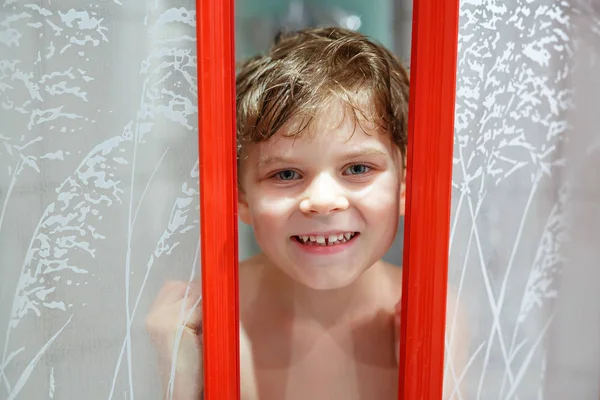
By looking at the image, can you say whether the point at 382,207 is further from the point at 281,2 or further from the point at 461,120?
the point at 281,2

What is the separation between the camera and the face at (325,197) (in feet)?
2.44

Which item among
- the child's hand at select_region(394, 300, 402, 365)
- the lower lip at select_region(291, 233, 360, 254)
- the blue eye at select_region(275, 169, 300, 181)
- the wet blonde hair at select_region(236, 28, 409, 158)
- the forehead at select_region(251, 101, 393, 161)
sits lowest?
the child's hand at select_region(394, 300, 402, 365)

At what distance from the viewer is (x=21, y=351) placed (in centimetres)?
75

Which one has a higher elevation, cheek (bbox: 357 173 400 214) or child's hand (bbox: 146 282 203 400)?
cheek (bbox: 357 173 400 214)

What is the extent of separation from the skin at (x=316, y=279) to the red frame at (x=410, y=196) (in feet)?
A: 0.12

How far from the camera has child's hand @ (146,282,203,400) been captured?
29.6 inches

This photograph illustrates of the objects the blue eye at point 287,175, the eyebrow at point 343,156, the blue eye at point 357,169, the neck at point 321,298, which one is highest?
the eyebrow at point 343,156

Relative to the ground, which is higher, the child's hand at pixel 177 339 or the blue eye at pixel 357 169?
the blue eye at pixel 357 169

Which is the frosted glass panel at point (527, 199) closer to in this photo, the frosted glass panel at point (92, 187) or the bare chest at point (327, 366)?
the bare chest at point (327, 366)

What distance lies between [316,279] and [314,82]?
0.90 feet

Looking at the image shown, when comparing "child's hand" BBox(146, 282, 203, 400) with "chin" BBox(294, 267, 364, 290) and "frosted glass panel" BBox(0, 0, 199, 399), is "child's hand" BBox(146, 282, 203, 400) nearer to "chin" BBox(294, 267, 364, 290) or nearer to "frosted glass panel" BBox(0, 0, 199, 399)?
"frosted glass panel" BBox(0, 0, 199, 399)

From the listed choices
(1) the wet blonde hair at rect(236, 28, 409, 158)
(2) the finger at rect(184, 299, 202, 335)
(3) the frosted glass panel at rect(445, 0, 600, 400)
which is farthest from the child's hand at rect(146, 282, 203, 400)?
(3) the frosted glass panel at rect(445, 0, 600, 400)

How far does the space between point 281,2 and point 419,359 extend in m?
0.52

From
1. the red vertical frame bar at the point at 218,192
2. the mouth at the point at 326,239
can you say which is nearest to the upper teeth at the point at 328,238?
the mouth at the point at 326,239
